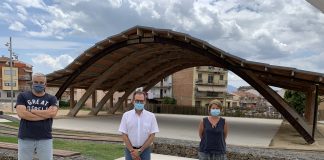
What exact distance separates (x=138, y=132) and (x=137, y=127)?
0.07 metres

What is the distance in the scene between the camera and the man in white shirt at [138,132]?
5305 millimetres

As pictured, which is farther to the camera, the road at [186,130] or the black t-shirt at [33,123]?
the road at [186,130]

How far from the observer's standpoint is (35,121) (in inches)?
216

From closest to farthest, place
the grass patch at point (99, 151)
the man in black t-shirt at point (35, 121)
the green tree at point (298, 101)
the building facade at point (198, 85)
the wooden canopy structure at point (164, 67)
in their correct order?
the man in black t-shirt at point (35, 121) < the grass patch at point (99, 151) < the wooden canopy structure at point (164, 67) < the green tree at point (298, 101) < the building facade at point (198, 85)

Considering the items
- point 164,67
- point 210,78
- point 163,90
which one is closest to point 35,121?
point 164,67

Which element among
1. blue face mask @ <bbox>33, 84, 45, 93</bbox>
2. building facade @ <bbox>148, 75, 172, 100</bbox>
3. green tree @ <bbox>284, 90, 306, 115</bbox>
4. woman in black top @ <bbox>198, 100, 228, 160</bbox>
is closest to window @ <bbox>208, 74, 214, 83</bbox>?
building facade @ <bbox>148, 75, 172, 100</bbox>

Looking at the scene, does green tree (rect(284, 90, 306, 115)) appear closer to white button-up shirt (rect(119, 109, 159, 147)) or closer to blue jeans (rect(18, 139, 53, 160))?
white button-up shirt (rect(119, 109, 159, 147))

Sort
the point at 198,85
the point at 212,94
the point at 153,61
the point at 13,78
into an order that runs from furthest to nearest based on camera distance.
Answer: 1. the point at 13,78
2. the point at 212,94
3. the point at 198,85
4. the point at 153,61

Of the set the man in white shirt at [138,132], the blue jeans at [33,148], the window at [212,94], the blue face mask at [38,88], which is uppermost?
the blue face mask at [38,88]

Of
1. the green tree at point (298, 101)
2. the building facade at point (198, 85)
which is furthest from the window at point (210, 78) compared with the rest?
the green tree at point (298, 101)

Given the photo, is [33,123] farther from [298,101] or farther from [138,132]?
[298,101]

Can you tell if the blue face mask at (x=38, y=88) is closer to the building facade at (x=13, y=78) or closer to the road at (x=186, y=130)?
the road at (x=186, y=130)

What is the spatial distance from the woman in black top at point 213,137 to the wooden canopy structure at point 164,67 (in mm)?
11852

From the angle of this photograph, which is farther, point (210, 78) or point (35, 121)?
point (210, 78)
